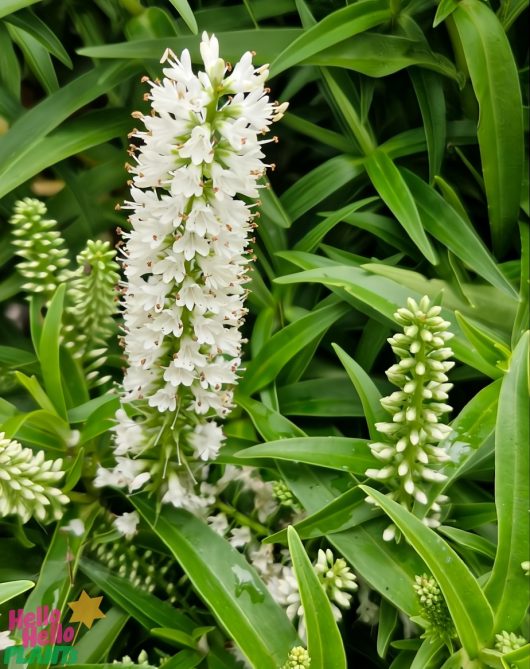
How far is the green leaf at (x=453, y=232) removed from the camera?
1.33m

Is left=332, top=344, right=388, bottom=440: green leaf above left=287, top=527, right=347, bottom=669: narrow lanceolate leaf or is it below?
above

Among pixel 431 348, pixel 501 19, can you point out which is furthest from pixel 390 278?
pixel 501 19

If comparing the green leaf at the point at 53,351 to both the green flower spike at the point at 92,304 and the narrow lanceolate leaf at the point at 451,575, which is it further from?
the narrow lanceolate leaf at the point at 451,575

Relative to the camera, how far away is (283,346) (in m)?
1.29

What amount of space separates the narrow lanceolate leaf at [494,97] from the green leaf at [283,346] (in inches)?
15.4

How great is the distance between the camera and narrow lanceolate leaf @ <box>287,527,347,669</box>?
0.96 metres

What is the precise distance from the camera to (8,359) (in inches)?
52.7

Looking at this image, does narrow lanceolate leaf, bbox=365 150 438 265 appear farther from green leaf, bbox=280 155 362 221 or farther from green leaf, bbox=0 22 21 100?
green leaf, bbox=0 22 21 100

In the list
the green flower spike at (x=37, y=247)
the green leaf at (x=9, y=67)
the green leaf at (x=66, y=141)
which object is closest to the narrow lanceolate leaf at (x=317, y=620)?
the green flower spike at (x=37, y=247)

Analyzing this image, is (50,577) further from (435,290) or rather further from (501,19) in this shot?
(501,19)

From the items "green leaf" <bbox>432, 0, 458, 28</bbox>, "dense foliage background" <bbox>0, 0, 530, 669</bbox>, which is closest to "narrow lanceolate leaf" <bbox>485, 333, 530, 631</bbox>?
"dense foliage background" <bbox>0, 0, 530, 669</bbox>

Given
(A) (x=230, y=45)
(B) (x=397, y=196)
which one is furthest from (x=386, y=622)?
(A) (x=230, y=45)

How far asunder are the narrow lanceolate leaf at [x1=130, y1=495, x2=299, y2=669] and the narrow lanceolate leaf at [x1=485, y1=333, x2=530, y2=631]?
0.96 ft

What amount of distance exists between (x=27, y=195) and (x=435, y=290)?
79cm
